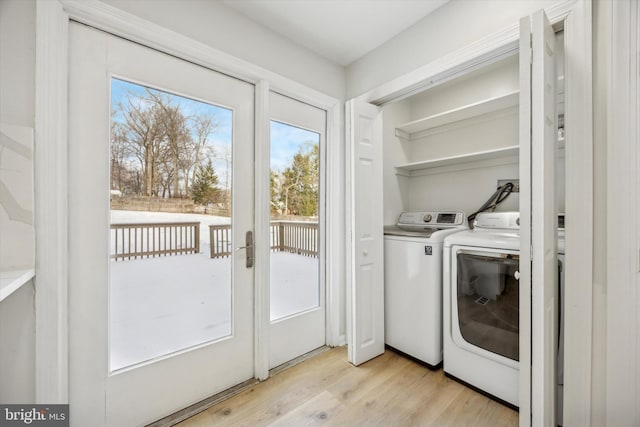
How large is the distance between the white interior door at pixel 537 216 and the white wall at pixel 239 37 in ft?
4.67

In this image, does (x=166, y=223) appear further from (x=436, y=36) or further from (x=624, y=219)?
(x=624, y=219)

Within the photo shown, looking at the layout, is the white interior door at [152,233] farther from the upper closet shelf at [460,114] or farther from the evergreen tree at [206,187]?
the upper closet shelf at [460,114]

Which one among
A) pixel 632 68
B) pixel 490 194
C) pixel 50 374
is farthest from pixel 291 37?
pixel 50 374

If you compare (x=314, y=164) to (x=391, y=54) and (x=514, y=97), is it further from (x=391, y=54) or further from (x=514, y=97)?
(x=514, y=97)

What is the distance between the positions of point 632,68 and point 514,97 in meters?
0.79

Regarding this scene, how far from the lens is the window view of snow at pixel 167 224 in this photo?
1423mm

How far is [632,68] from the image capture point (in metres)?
1.19

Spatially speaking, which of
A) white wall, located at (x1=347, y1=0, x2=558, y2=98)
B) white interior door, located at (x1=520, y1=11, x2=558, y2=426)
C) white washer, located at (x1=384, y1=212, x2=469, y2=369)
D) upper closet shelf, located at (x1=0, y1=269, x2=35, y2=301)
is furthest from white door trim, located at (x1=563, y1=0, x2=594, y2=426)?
upper closet shelf, located at (x1=0, y1=269, x2=35, y2=301)

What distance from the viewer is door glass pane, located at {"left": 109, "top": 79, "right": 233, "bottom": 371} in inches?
56.0

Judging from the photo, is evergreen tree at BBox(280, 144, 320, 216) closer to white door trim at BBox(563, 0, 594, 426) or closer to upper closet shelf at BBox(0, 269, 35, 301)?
upper closet shelf at BBox(0, 269, 35, 301)

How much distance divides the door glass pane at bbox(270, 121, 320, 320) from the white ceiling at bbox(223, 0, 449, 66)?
672mm

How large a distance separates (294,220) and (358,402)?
4.30ft

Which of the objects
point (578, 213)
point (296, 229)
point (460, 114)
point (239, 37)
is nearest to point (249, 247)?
point (296, 229)

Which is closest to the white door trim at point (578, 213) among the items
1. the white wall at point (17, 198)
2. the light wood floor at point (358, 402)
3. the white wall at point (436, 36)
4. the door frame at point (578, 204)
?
the door frame at point (578, 204)
